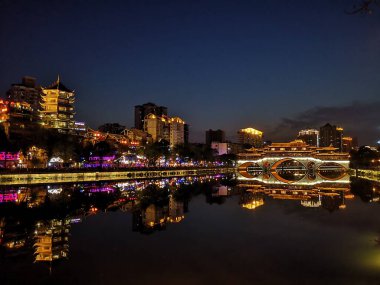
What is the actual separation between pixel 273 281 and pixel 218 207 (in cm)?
1782

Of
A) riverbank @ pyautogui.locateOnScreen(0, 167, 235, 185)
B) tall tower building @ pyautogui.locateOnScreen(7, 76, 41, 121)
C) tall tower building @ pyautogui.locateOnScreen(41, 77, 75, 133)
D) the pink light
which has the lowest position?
the pink light

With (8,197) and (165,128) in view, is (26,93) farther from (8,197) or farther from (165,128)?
(8,197)

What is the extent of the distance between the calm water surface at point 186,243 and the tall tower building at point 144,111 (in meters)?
134

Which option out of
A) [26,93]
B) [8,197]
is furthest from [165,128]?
[8,197]

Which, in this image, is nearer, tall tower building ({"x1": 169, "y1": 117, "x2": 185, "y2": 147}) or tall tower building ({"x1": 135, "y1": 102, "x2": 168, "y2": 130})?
tall tower building ({"x1": 169, "y1": 117, "x2": 185, "y2": 147})

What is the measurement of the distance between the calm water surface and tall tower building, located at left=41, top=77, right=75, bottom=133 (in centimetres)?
5358

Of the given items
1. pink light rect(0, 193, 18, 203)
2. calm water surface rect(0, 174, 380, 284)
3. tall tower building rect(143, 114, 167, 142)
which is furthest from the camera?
tall tower building rect(143, 114, 167, 142)

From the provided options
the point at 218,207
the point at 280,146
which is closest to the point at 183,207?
the point at 218,207

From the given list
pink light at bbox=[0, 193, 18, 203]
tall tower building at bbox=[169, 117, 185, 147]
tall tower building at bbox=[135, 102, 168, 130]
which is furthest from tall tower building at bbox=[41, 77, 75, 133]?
tall tower building at bbox=[135, 102, 168, 130]

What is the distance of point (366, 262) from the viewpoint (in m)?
12.2

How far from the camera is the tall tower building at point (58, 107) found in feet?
256

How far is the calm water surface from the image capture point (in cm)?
1107

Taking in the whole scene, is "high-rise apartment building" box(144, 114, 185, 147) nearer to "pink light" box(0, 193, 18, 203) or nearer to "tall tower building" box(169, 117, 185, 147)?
"tall tower building" box(169, 117, 185, 147)

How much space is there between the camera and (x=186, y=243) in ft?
50.8
